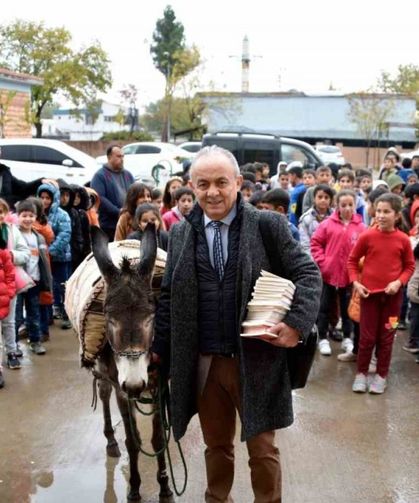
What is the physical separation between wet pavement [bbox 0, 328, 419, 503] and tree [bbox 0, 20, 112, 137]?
34154 millimetres

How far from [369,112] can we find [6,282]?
4003 centimetres

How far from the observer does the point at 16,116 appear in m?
27.5

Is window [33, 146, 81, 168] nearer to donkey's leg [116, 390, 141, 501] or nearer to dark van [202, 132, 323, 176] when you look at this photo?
dark van [202, 132, 323, 176]

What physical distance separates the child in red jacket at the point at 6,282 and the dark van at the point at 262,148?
37.9ft

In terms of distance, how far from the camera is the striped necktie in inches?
131

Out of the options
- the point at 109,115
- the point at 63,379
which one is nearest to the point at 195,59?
the point at 63,379

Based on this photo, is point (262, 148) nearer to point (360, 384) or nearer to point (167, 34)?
point (360, 384)

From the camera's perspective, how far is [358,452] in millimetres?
4777

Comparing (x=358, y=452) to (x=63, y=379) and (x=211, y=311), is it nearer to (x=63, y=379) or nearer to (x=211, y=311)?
(x=211, y=311)

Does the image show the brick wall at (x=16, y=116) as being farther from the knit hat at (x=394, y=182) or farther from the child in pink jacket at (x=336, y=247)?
the child in pink jacket at (x=336, y=247)

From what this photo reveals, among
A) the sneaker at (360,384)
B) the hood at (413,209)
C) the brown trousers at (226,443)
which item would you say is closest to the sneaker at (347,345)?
the sneaker at (360,384)

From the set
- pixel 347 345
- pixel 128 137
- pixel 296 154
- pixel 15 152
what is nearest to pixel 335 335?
pixel 347 345

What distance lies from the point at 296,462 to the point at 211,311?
1872 millimetres

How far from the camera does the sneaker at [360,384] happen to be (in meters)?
6.03
